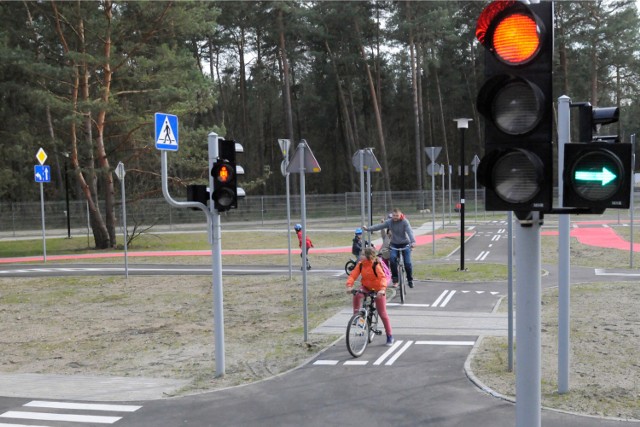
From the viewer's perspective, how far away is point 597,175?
320cm

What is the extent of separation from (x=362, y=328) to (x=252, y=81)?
179 feet

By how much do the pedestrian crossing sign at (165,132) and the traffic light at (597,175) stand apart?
6.31 m

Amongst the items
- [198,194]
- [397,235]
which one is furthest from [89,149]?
[198,194]

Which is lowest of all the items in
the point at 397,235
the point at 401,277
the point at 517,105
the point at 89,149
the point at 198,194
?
the point at 401,277

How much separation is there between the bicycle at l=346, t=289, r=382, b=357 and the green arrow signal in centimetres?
549

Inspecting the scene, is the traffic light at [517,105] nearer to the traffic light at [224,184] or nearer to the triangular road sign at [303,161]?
the traffic light at [224,184]

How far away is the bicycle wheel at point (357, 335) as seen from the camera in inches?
332

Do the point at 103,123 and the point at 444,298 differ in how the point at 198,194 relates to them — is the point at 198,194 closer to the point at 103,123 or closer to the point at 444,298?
the point at 444,298

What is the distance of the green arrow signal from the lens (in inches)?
125

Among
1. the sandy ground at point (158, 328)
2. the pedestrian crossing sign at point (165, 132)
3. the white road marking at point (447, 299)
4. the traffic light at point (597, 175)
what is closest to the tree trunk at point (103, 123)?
the sandy ground at point (158, 328)

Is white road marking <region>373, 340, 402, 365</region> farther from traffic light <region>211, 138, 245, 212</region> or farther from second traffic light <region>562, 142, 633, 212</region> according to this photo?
second traffic light <region>562, 142, 633, 212</region>

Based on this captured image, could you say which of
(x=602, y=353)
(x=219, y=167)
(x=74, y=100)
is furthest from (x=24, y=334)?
(x=74, y=100)

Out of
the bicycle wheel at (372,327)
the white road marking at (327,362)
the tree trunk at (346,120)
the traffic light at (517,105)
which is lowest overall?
the white road marking at (327,362)

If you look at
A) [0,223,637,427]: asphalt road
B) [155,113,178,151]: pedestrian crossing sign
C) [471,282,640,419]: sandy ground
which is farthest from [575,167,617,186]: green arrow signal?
[155,113,178,151]: pedestrian crossing sign
